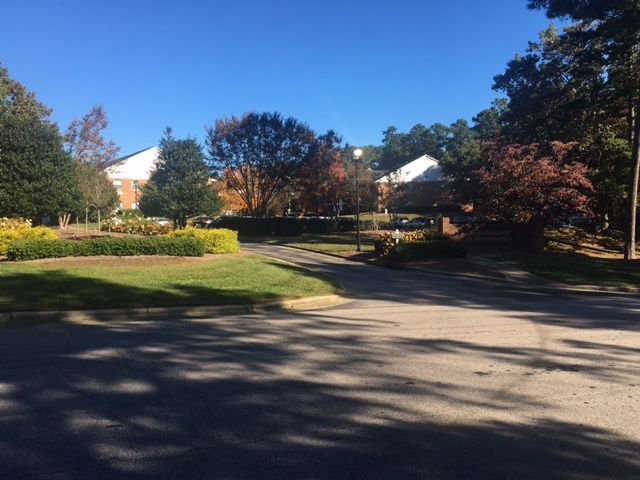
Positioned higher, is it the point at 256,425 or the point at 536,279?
the point at 536,279

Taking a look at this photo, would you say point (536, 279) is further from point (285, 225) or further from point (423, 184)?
point (423, 184)

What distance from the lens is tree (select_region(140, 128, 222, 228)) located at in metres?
34.8

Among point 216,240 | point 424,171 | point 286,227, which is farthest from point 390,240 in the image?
point 424,171

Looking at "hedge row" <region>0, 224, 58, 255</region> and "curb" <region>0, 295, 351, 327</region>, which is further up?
"hedge row" <region>0, 224, 58, 255</region>

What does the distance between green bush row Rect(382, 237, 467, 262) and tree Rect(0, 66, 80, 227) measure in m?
19.1

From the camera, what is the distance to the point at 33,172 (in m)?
28.4

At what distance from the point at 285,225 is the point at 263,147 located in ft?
19.9

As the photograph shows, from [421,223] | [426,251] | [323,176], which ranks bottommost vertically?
[426,251]

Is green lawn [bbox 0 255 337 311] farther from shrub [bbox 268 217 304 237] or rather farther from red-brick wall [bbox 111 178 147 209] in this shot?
red-brick wall [bbox 111 178 147 209]

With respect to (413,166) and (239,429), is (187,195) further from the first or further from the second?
(413,166)

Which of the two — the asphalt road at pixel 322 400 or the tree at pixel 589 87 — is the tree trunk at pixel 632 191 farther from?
the asphalt road at pixel 322 400

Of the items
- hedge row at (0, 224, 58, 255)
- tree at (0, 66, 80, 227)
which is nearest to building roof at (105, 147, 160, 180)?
tree at (0, 66, 80, 227)

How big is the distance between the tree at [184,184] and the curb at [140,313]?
24.6 meters

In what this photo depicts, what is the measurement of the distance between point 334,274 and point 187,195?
19.6m
